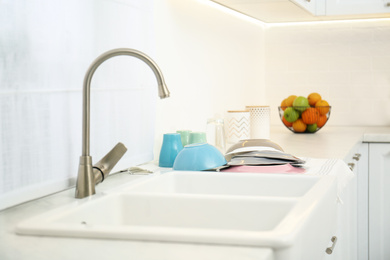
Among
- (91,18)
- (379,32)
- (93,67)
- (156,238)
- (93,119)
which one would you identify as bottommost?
(156,238)

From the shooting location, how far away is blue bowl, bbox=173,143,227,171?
1488 mm

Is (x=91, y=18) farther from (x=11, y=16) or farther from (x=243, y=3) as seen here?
Result: (x=243, y=3)

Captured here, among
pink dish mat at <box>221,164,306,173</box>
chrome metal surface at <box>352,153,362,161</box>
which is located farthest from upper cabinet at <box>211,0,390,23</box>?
pink dish mat at <box>221,164,306,173</box>

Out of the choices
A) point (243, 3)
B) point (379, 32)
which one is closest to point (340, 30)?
point (379, 32)

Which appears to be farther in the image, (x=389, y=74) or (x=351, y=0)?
(x=389, y=74)

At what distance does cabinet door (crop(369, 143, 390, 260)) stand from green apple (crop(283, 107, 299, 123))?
16.7 inches

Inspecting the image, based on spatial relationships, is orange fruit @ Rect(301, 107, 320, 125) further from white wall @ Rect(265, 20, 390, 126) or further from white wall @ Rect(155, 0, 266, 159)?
white wall @ Rect(265, 20, 390, 126)

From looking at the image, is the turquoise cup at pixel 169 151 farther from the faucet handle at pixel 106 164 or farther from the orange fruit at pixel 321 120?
the orange fruit at pixel 321 120

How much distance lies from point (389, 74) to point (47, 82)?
2612mm

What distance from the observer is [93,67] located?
117 cm

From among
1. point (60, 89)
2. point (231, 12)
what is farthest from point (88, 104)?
point (231, 12)

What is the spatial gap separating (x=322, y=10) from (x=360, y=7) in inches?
8.2

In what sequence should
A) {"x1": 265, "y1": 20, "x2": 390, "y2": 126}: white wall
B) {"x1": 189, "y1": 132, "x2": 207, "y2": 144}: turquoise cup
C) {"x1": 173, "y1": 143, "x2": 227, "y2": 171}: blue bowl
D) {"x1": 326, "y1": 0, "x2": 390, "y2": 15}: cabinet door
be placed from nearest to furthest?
{"x1": 173, "y1": 143, "x2": 227, "y2": 171}: blue bowl, {"x1": 189, "y1": 132, "x2": 207, "y2": 144}: turquoise cup, {"x1": 326, "y1": 0, "x2": 390, "y2": 15}: cabinet door, {"x1": 265, "y1": 20, "x2": 390, "y2": 126}: white wall

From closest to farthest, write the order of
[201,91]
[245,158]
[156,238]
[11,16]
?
[156,238] < [11,16] < [245,158] < [201,91]
